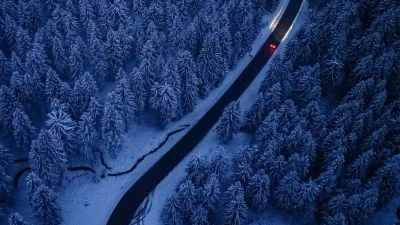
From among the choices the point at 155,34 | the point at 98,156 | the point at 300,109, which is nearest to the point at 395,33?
the point at 300,109

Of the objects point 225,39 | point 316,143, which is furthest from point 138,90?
point 316,143

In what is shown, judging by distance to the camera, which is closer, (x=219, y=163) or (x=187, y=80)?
(x=219, y=163)

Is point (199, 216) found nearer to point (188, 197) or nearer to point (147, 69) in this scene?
point (188, 197)

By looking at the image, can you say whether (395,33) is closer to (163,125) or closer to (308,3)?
(308,3)

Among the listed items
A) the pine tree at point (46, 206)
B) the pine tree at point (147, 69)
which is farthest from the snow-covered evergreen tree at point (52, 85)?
the pine tree at point (46, 206)

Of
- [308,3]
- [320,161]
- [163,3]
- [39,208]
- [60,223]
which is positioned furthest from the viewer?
[308,3]

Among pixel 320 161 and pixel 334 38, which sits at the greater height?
pixel 334 38

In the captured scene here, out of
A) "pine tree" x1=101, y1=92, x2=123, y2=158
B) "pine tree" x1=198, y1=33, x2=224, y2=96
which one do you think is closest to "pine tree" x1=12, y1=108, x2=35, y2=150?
"pine tree" x1=101, y1=92, x2=123, y2=158
